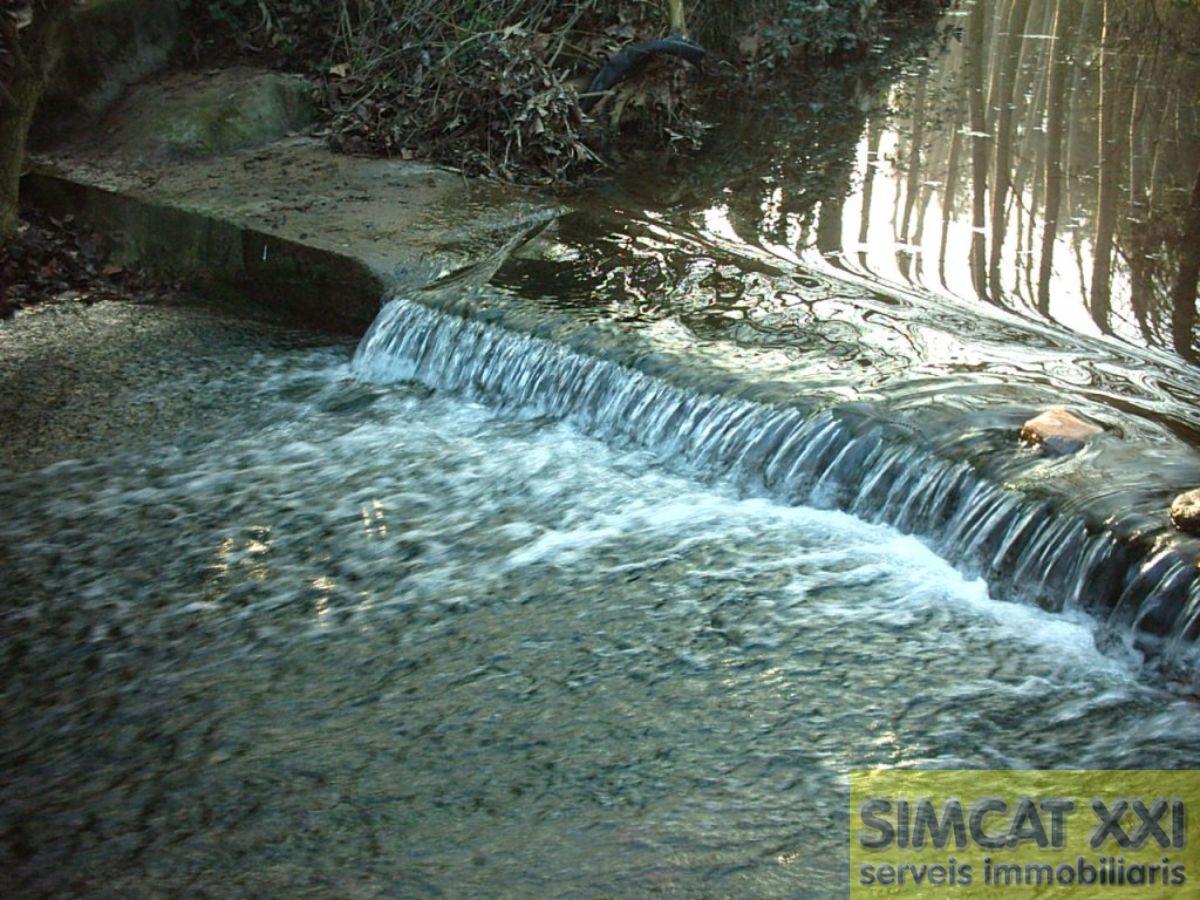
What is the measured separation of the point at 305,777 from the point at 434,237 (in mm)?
4188

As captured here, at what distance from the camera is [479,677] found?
3.84 meters

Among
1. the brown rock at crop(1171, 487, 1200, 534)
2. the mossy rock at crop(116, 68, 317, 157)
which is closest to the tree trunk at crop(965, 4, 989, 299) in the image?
the brown rock at crop(1171, 487, 1200, 534)

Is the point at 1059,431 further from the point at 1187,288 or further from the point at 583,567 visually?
the point at 1187,288

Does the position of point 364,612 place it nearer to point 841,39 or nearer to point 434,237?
point 434,237

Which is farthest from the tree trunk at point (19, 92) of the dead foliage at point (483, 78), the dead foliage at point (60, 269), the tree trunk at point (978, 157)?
the tree trunk at point (978, 157)

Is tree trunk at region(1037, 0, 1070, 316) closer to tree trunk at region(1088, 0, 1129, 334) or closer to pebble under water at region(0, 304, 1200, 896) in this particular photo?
tree trunk at region(1088, 0, 1129, 334)

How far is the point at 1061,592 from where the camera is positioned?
402 cm

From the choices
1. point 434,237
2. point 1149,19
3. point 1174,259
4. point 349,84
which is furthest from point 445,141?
point 1149,19

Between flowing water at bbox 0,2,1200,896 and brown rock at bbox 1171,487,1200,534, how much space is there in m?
0.09

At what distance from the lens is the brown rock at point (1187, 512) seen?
3.83 m

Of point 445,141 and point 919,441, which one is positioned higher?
point 445,141

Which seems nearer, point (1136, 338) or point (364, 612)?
point (364, 612)

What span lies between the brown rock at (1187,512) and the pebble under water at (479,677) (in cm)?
43

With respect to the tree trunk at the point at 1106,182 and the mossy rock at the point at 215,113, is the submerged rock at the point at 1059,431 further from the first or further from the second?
the mossy rock at the point at 215,113
